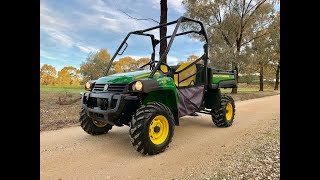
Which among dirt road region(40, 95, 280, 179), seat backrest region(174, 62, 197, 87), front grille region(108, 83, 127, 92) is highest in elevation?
seat backrest region(174, 62, 197, 87)

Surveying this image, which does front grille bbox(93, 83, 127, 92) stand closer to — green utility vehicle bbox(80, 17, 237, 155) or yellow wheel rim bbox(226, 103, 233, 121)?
green utility vehicle bbox(80, 17, 237, 155)

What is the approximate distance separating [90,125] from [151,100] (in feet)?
4.48

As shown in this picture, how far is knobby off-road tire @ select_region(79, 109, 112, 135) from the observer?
521cm

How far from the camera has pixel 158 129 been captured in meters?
4.34

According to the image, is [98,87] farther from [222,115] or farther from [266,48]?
[266,48]

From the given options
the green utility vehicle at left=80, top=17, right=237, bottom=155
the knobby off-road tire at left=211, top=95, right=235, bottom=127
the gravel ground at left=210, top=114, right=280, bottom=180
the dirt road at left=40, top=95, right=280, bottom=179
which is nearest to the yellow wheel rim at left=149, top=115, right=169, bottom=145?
the green utility vehicle at left=80, top=17, right=237, bottom=155

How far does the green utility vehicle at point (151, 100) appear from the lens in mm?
4129

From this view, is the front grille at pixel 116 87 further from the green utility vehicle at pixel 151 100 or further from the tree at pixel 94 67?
the tree at pixel 94 67

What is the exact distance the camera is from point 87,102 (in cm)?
476

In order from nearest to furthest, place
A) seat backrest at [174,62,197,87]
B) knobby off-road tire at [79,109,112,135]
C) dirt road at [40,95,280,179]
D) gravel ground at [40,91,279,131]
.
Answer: dirt road at [40,95,280,179] < knobby off-road tire at [79,109,112,135] < seat backrest at [174,62,197,87] < gravel ground at [40,91,279,131]

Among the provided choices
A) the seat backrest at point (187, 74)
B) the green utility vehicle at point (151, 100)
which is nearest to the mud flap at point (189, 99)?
the green utility vehicle at point (151, 100)


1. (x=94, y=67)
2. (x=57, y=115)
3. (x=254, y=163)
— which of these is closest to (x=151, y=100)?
(x=254, y=163)
